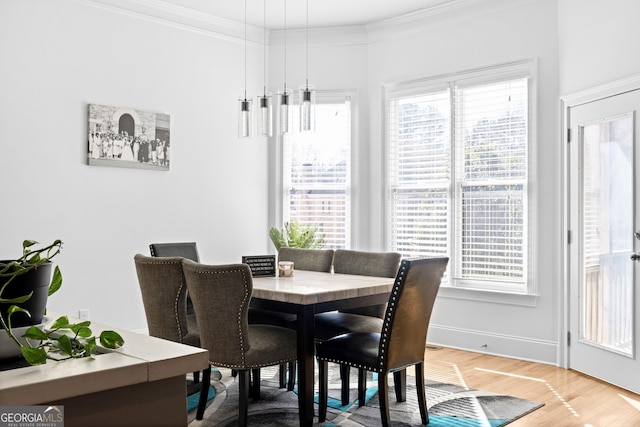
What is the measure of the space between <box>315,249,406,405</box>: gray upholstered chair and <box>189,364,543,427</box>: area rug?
6.1 inches

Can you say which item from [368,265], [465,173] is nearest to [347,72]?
[465,173]

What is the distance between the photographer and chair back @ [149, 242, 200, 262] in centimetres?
415

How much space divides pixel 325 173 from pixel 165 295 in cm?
302

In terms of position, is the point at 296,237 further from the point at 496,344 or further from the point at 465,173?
the point at 496,344

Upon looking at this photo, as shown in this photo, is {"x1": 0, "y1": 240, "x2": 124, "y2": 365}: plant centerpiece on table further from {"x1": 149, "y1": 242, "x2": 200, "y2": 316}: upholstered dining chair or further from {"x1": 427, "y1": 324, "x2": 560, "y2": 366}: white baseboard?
{"x1": 427, "y1": 324, "x2": 560, "y2": 366}: white baseboard

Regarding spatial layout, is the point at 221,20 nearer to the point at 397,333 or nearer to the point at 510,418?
the point at 397,333

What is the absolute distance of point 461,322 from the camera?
208 inches

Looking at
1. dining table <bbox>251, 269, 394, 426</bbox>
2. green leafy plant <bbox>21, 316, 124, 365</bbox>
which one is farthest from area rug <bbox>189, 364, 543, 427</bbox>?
green leafy plant <bbox>21, 316, 124, 365</bbox>

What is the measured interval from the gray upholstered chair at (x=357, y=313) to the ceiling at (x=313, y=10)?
2.40 m

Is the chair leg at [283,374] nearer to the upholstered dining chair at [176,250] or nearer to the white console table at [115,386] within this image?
the upholstered dining chair at [176,250]

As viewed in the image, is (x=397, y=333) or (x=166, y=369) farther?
(x=397, y=333)

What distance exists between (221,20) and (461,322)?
11.7ft

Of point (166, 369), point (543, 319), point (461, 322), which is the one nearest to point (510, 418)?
→ point (543, 319)

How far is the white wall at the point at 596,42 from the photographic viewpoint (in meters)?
3.92
